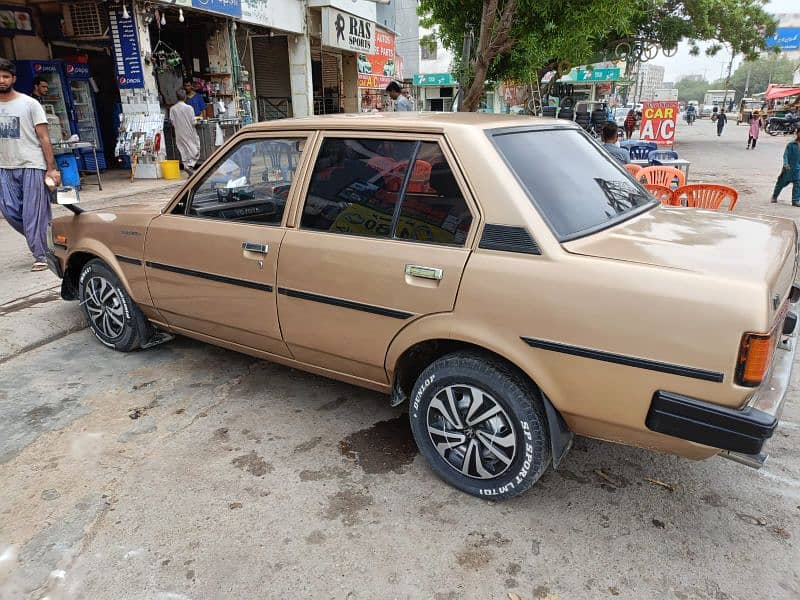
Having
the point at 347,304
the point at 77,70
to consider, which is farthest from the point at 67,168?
the point at 347,304

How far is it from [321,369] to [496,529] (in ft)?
4.07

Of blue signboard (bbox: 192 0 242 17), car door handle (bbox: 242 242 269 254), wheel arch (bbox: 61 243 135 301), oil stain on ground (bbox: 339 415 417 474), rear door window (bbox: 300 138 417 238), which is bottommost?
oil stain on ground (bbox: 339 415 417 474)

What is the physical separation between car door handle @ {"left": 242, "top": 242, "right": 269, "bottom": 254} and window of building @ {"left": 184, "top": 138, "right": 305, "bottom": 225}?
0.49 ft

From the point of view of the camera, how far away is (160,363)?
4.11 meters

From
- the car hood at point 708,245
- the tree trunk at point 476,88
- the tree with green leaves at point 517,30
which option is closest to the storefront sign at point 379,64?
the tree with green leaves at point 517,30

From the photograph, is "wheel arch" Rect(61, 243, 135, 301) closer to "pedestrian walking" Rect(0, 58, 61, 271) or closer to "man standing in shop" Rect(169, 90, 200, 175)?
"pedestrian walking" Rect(0, 58, 61, 271)

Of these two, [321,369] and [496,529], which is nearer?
[496,529]

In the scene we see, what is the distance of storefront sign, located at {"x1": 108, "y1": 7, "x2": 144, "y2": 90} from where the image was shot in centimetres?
1059

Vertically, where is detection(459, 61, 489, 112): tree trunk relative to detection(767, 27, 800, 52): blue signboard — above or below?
below

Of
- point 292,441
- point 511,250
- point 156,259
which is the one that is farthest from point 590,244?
point 156,259

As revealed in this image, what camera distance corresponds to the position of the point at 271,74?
18.3 m

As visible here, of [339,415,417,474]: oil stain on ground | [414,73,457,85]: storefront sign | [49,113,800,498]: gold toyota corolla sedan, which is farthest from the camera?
[414,73,457,85]: storefront sign

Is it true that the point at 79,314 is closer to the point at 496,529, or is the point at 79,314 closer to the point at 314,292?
the point at 314,292

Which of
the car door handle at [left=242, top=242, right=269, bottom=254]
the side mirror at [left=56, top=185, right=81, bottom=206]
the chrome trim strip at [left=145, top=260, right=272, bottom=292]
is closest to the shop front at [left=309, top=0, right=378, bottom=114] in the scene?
the side mirror at [left=56, top=185, right=81, bottom=206]
